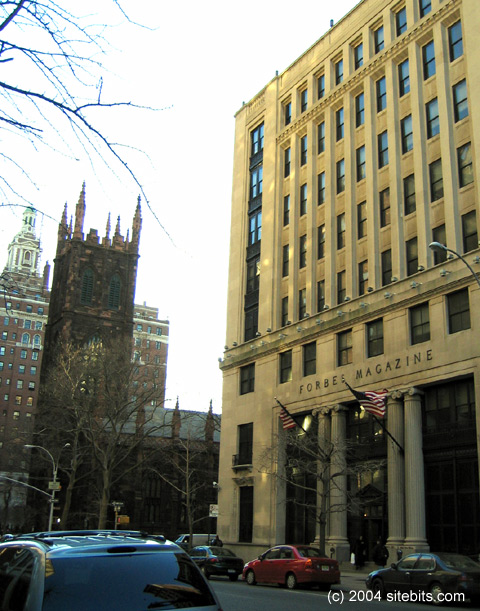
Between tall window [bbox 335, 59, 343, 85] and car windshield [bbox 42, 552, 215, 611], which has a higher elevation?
tall window [bbox 335, 59, 343, 85]

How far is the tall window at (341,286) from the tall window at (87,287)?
2569 inches

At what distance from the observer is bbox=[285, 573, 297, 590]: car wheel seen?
2366cm

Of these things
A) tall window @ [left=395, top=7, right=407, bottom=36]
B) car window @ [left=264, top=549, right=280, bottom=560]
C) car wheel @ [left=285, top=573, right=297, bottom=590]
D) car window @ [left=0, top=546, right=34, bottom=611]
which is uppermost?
tall window @ [left=395, top=7, right=407, bottom=36]

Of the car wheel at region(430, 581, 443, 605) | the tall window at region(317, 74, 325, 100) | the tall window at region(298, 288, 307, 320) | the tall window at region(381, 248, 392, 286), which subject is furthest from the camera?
the tall window at region(317, 74, 325, 100)

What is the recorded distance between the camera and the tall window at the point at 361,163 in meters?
37.8

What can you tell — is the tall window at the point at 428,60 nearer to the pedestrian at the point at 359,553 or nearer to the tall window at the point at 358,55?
the tall window at the point at 358,55

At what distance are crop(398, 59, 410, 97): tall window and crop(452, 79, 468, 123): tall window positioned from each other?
3652 mm

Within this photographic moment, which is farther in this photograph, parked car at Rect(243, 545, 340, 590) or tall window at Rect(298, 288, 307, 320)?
tall window at Rect(298, 288, 307, 320)

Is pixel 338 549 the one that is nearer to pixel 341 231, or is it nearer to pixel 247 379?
pixel 247 379

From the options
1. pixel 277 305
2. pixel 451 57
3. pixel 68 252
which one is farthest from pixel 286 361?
pixel 68 252

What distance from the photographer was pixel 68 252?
331 ft

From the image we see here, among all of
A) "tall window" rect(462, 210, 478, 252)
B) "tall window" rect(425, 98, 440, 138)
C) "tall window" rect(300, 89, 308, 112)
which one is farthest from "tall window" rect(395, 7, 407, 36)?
"tall window" rect(462, 210, 478, 252)

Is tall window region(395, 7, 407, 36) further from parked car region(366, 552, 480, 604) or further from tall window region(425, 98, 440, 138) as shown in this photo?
parked car region(366, 552, 480, 604)

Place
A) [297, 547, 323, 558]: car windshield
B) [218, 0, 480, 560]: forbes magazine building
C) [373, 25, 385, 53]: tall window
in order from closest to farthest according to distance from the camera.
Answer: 1. [297, 547, 323, 558]: car windshield
2. [218, 0, 480, 560]: forbes magazine building
3. [373, 25, 385, 53]: tall window
